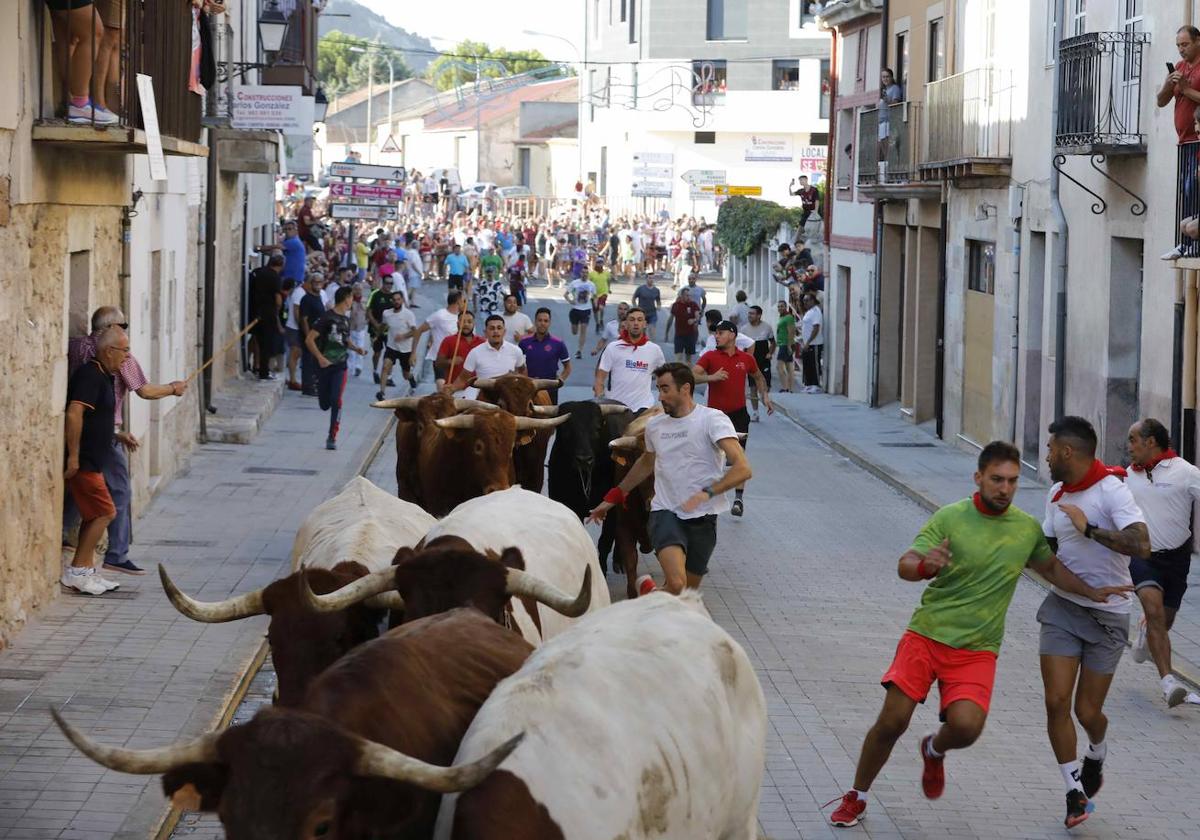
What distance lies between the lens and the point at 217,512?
712 inches

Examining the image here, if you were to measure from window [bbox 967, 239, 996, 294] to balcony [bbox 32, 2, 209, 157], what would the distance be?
12.0 m

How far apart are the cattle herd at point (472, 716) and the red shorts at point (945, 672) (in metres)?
1.39

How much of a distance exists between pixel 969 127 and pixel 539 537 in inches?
718

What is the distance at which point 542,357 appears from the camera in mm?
18953

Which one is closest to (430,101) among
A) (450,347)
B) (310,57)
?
(310,57)

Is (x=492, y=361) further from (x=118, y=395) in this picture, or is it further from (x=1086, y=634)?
(x=1086, y=634)

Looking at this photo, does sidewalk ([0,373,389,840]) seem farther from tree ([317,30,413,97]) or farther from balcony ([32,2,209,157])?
tree ([317,30,413,97])

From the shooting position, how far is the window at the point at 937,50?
28.9 metres

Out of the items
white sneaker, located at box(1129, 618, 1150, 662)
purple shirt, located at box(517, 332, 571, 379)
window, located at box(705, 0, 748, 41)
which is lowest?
white sneaker, located at box(1129, 618, 1150, 662)

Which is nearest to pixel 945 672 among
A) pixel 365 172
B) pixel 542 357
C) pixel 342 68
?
pixel 542 357

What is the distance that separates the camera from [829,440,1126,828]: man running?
833cm

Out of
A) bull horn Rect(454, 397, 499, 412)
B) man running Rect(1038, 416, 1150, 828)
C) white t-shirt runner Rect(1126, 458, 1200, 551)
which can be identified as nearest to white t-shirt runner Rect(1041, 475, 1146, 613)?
man running Rect(1038, 416, 1150, 828)

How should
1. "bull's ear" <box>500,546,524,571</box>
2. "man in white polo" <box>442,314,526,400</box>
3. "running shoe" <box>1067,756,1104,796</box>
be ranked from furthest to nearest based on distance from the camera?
1. "man in white polo" <box>442,314,526,400</box>
2. "running shoe" <box>1067,756,1104,796</box>
3. "bull's ear" <box>500,546,524,571</box>

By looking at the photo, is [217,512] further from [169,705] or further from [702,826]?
[702,826]
